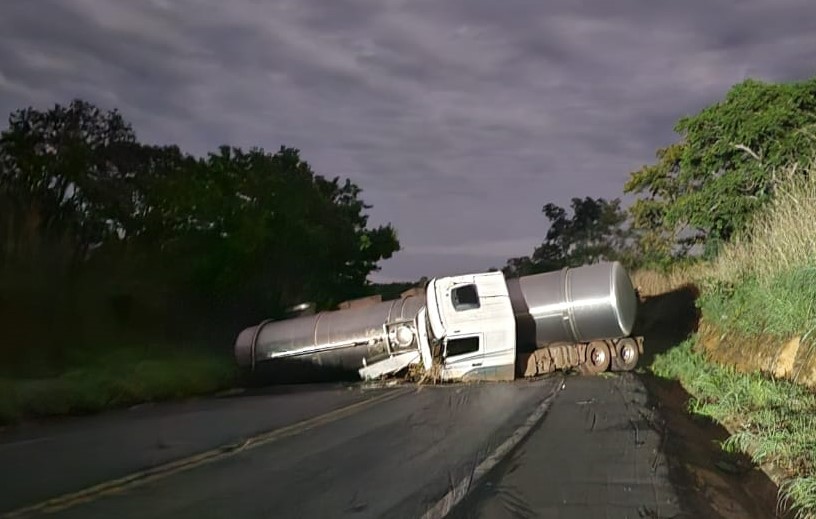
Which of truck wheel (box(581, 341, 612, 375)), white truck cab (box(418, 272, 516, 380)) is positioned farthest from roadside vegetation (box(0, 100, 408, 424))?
truck wheel (box(581, 341, 612, 375))

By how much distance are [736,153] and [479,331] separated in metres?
15.2

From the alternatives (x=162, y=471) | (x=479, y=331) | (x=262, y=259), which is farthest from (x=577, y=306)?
(x=162, y=471)

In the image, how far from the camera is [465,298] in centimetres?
2169

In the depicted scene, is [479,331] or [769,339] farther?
[479,331]

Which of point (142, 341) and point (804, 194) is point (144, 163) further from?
point (804, 194)

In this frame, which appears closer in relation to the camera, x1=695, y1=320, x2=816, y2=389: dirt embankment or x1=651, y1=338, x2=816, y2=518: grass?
x1=651, y1=338, x2=816, y2=518: grass

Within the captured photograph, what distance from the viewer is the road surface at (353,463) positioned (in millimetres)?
6953

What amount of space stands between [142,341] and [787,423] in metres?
15.1

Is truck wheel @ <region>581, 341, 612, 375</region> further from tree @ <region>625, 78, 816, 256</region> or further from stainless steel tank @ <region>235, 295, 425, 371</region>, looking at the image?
tree @ <region>625, 78, 816, 256</region>

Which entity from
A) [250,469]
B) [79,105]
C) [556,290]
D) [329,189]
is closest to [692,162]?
[556,290]

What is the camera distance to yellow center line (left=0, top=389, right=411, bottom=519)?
7.18 metres

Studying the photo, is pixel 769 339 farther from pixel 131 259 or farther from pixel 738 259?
pixel 131 259

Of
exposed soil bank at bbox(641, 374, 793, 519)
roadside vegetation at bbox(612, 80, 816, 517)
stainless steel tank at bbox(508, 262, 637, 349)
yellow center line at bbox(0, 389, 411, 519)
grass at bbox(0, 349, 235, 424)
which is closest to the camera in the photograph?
exposed soil bank at bbox(641, 374, 793, 519)

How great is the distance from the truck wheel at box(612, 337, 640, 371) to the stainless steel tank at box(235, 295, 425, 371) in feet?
18.6
